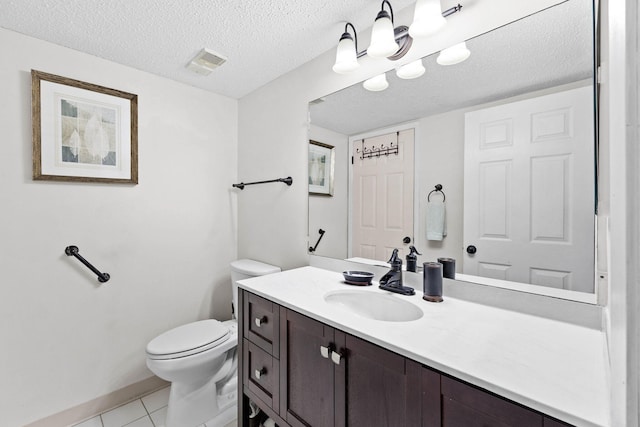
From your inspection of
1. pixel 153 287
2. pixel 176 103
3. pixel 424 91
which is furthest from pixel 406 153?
pixel 153 287

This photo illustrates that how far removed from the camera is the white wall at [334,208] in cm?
166

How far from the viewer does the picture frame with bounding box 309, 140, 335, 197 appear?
171 cm

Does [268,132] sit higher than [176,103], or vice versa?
[176,103]

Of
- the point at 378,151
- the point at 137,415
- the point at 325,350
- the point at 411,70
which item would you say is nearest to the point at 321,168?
the point at 378,151

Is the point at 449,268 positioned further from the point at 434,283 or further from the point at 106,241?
the point at 106,241

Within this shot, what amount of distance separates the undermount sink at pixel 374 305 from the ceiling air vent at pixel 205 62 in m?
1.56

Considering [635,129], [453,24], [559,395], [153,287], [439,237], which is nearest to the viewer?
[635,129]

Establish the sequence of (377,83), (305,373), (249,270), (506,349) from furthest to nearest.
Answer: (249,270) < (377,83) < (305,373) < (506,349)

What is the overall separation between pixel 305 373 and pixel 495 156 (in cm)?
113

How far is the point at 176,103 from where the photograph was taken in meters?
2.04

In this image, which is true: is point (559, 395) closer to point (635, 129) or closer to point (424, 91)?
point (635, 129)

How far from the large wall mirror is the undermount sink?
11.1 inches

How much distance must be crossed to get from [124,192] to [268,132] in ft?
3.42

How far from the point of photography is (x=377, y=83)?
1456 mm
